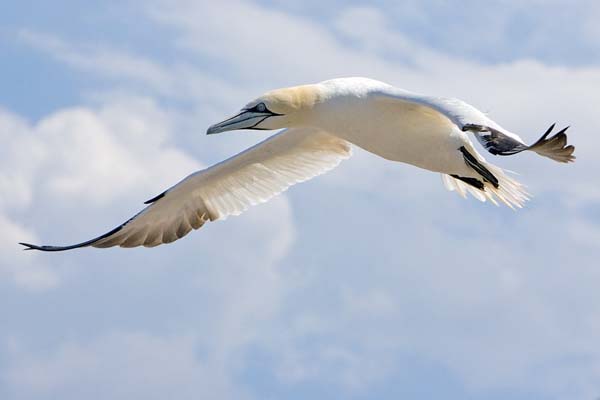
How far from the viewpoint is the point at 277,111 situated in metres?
12.5

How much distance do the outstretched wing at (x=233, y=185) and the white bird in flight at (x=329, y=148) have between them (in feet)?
0.04

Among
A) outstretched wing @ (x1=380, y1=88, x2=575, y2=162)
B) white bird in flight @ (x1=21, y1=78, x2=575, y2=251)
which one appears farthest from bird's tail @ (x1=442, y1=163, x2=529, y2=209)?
outstretched wing @ (x1=380, y1=88, x2=575, y2=162)

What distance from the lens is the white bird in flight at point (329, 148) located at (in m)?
11.6

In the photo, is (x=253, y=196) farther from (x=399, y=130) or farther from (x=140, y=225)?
(x=399, y=130)

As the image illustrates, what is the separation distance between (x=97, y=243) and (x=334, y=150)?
274 cm

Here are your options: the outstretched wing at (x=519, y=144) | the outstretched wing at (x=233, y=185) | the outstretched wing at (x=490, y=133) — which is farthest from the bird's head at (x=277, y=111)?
the outstretched wing at (x=519, y=144)

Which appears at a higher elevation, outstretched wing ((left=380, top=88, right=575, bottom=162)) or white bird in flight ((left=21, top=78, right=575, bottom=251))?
white bird in flight ((left=21, top=78, right=575, bottom=251))

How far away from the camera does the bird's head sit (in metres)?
12.4

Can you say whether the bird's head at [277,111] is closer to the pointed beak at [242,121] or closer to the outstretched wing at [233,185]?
the pointed beak at [242,121]

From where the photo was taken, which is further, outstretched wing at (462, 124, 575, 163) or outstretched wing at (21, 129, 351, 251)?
outstretched wing at (21, 129, 351, 251)

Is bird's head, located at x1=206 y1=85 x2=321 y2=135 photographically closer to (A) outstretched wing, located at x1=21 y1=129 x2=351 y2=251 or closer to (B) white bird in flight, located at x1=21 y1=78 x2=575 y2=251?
(B) white bird in flight, located at x1=21 y1=78 x2=575 y2=251

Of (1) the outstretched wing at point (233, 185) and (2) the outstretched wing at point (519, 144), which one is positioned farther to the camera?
A: (1) the outstretched wing at point (233, 185)

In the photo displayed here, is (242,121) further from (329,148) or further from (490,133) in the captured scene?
(490,133)

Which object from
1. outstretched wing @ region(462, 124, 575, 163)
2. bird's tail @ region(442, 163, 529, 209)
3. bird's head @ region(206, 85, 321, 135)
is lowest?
outstretched wing @ region(462, 124, 575, 163)
